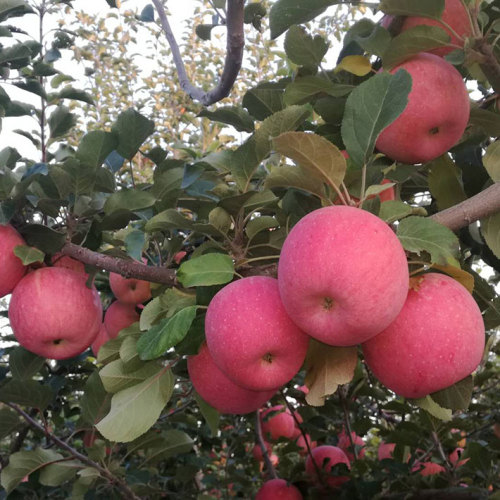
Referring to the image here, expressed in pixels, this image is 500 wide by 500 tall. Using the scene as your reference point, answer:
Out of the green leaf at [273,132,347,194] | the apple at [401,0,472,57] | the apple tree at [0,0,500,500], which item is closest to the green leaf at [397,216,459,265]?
the apple tree at [0,0,500,500]

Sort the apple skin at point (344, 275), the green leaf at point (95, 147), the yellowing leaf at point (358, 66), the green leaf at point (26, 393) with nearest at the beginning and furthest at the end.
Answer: the apple skin at point (344, 275) → the yellowing leaf at point (358, 66) → the green leaf at point (95, 147) → the green leaf at point (26, 393)

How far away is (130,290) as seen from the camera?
1.98 metres

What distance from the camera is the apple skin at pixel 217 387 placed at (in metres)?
1.25

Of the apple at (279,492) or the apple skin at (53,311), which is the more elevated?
the apple skin at (53,311)

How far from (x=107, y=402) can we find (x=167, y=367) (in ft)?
2.02

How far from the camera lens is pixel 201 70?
661 centimetres

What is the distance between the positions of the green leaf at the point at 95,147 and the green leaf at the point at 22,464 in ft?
3.41

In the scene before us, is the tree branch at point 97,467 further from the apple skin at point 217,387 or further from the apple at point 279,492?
the apple skin at point 217,387

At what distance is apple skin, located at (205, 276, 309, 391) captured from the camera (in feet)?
3.36

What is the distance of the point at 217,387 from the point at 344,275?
0.50 meters

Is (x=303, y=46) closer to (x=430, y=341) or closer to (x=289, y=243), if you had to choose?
(x=289, y=243)

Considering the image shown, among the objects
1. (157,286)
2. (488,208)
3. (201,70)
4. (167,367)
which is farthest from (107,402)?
(201,70)

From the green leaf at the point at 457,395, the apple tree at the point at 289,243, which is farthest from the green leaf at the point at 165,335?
the green leaf at the point at 457,395

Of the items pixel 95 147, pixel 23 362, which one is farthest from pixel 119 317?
pixel 95 147
